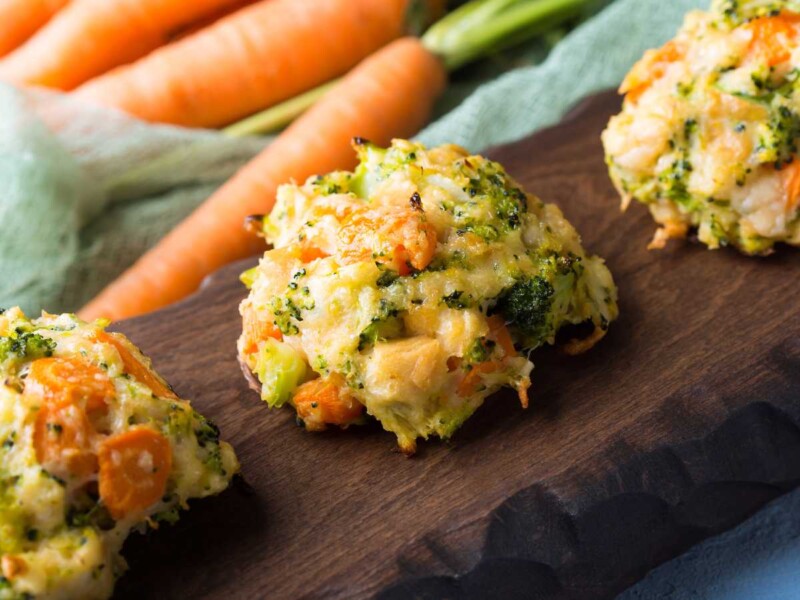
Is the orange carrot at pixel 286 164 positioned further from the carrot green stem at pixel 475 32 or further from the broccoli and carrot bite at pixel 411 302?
the broccoli and carrot bite at pixel 411 302

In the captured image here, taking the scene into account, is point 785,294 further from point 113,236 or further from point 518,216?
point 113,236

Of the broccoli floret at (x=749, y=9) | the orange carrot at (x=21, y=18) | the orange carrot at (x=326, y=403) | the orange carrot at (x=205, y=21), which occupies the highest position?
the orange carrot at (x=21, y=18)

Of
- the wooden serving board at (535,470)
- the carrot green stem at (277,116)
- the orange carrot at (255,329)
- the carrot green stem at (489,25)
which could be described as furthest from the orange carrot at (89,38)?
the orange carrot at (255,329)

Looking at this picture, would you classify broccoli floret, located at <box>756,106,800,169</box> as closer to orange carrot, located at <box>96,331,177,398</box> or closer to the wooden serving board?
the wooden serving board

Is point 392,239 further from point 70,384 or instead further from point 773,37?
point 773,37

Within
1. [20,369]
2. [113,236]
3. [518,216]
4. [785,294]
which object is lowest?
[785,294]

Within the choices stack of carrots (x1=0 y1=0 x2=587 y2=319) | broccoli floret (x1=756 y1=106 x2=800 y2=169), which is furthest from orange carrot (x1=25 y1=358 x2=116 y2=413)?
stack of carrots (x1=0 y1=0 x2=587 y2=319)

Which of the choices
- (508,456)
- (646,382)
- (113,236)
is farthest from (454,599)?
(113,236)
